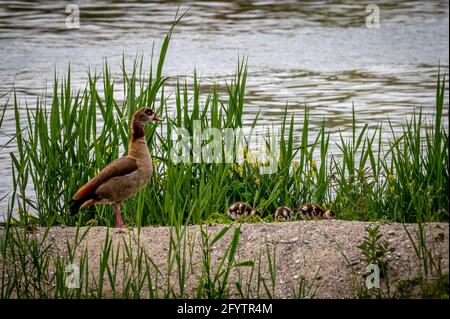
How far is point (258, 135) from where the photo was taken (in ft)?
33.3

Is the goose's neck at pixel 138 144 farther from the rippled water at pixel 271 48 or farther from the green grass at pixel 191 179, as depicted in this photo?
the rippled water at pixel 271 48

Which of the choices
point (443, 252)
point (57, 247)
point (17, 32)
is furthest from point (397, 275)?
point (17, 32)

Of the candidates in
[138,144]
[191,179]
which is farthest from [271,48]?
[138,144]

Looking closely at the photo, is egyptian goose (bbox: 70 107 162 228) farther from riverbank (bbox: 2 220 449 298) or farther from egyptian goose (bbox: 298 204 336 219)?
egyptian goose (bbox: 298 204 336 219)

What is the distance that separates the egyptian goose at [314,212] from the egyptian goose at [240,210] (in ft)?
1.06

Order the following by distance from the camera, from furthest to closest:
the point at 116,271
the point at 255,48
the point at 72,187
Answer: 1. the point at 255,48
2. the point at 72,187
3. the point at 116,271

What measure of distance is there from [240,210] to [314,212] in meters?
0.49

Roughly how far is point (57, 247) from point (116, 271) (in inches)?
29.5

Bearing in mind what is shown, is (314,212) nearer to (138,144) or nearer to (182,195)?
(182,195)

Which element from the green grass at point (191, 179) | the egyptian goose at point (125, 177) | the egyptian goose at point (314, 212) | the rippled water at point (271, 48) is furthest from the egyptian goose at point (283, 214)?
the rippled water at point (271, 48)

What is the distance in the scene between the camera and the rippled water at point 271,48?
12023 millimetres

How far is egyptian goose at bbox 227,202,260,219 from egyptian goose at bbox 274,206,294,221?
151mm

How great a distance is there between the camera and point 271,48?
15.0m
